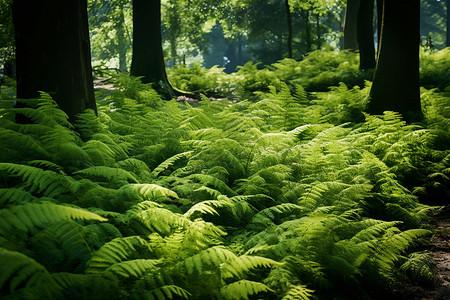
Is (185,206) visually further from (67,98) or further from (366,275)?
(67,98)

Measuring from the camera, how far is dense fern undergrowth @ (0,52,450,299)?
241 centimetres

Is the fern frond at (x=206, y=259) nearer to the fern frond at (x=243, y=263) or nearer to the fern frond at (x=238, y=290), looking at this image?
the fern frond at (x=243, y=263)

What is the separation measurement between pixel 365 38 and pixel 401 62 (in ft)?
18.6

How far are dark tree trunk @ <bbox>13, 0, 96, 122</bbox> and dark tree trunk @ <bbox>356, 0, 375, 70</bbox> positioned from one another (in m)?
9.65

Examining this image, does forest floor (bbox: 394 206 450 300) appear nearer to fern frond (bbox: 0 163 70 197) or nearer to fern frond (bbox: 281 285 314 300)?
fern frond (bbox: 281 285 314 300)

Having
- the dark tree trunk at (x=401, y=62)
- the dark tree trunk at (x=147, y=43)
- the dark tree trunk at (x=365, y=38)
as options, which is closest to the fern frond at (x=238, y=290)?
the dark tree trunk at (x=401, y=62)

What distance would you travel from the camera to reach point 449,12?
44969 mm

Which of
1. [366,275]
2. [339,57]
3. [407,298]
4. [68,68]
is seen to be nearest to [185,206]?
[366,275]

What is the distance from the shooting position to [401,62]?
689 centimetres

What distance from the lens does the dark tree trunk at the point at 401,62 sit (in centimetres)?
684

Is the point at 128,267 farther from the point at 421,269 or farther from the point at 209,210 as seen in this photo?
the point at 421,269

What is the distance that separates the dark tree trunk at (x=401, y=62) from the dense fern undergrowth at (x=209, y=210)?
0.67 m

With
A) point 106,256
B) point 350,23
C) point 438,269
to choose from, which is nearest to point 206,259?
point 106,256

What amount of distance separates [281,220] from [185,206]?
3.24 ft
